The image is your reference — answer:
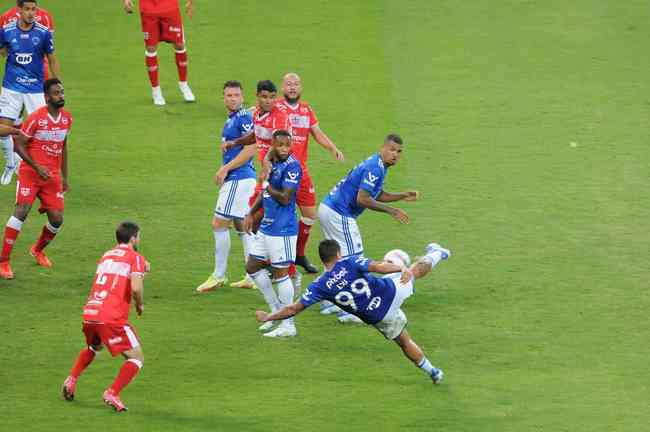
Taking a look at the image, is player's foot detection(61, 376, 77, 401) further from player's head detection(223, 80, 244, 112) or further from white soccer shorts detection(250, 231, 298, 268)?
player's head detection(223, 80, 244, 112)

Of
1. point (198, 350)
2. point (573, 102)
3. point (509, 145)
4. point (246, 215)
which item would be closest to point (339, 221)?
point (246, 215)

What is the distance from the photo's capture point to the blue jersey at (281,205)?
12.1m

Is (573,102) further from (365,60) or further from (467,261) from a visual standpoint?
(467,261)

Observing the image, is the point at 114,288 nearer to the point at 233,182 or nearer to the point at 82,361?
the point at 82,361

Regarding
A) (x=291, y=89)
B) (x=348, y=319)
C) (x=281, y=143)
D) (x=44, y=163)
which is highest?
(x=291, y=89)

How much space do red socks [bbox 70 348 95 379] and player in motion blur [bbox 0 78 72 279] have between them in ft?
11.2

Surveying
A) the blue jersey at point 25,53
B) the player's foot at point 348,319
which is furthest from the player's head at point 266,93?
the blue jersey at point 25,53

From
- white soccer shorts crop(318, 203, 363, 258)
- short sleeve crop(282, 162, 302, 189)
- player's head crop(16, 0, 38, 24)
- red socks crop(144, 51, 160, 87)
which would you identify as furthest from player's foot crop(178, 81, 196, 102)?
short sleeve crop(282, 162, 302, 189)

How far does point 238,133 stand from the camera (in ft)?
44.8

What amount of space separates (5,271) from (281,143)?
3.99m

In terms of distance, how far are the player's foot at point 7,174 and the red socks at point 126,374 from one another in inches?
290

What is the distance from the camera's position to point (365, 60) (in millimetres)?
22484

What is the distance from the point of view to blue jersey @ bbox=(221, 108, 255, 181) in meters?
13.6

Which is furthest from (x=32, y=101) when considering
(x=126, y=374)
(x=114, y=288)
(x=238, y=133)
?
(x=126, y=374)
